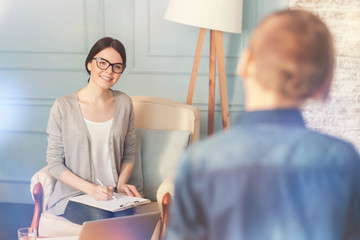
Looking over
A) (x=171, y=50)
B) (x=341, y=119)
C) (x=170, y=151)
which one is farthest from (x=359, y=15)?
(x=170, y=151)

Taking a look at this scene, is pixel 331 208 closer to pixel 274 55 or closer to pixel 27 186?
pixel 274 55

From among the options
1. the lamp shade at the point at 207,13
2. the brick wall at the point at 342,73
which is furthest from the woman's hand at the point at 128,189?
the brick wall at the point at 342,73

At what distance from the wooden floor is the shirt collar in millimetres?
2601

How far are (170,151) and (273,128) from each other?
1.91m

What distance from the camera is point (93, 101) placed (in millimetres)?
2439

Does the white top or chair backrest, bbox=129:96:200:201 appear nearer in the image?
the white top

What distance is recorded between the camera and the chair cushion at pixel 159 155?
→ 2.61 metres

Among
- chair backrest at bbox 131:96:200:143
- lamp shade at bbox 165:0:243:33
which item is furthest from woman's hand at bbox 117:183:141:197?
lamp shade at bbox 165:0:243:33

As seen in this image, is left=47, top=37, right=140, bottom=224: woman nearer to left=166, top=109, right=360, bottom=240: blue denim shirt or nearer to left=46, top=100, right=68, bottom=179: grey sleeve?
left=46, top=100, right=68, bottom=179: grey sleeve

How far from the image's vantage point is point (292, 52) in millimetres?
688

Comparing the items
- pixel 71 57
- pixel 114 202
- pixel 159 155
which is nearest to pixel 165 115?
pixel 159 155

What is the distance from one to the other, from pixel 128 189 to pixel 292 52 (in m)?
1.80

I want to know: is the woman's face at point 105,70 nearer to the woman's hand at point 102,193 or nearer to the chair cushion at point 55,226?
the woman's hand at point 102,193

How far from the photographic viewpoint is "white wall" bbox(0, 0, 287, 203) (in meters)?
3.20
